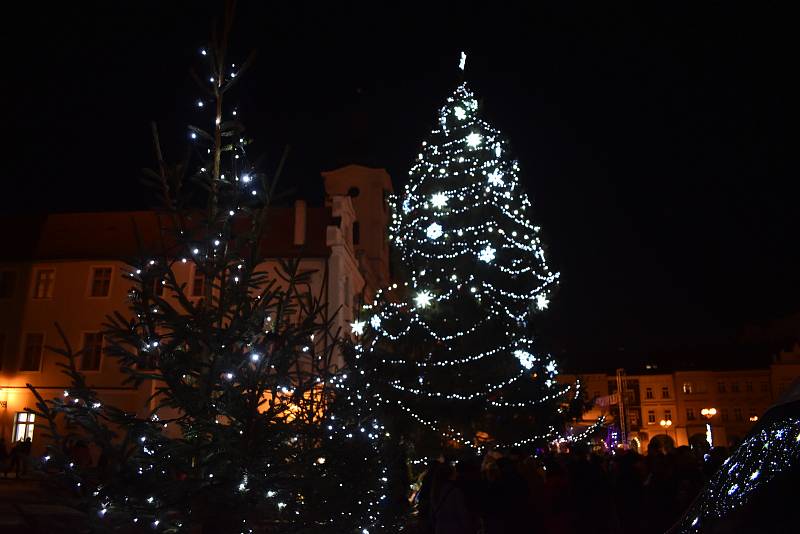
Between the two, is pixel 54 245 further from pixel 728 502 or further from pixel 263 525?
pixel 728 502

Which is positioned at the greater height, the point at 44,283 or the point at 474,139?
the point at 474,139

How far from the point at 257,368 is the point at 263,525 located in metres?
1.38

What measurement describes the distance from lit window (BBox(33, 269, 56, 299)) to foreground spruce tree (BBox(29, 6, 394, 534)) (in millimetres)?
30569

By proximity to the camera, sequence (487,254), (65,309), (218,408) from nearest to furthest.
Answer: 1. (218,408)
2. (487,254)
3. (65,309)

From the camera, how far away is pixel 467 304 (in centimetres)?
1928

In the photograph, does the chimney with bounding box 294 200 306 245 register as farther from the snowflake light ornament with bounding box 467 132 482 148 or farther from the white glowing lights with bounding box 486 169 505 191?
the white glowing lights with bounding box 486 169 505 191

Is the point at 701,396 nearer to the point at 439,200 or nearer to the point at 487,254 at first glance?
the point at 487,254

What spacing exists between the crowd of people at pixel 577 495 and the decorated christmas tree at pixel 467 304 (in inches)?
336

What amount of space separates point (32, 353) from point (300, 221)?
14622 millimetres

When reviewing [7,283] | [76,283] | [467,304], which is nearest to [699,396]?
[467,304]

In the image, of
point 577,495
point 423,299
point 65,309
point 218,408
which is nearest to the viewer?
point 218,408

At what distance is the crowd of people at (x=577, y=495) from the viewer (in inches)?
343

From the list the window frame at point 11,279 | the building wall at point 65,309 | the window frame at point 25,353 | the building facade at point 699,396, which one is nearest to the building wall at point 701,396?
the building facade at point 699,396

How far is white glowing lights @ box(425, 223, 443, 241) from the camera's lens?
65.9 ft
